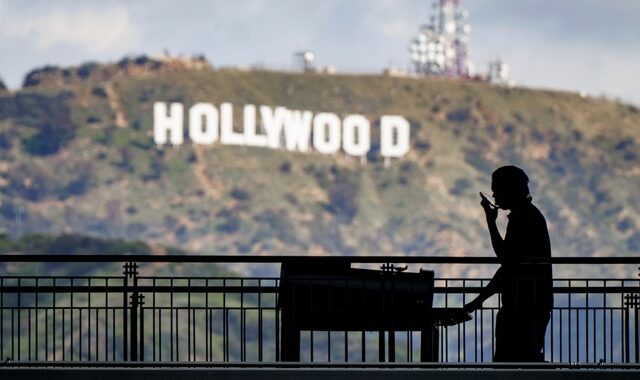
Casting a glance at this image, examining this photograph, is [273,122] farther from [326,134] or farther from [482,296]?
[482,296]

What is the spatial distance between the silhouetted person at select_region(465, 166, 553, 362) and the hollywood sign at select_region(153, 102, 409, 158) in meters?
149

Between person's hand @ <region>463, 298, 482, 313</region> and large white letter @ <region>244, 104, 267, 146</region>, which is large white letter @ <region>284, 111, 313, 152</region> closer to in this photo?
large white letter @ <region>244, 104, 267, 146</region>

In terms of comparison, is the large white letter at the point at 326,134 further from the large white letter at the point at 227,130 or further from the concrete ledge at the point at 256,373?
the concrete ledge at the point at 256,373

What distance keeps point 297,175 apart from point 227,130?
9.83 meters

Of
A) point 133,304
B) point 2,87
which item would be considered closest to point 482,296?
point 133,304

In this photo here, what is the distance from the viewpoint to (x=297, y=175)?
513ft

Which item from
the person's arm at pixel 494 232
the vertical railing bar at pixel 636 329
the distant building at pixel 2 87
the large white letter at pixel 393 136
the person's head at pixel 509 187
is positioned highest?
the distant building at pixel 2 87

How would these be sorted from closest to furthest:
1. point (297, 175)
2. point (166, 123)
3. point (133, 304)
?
point (133, 304) → point (297, 175) → point (166, 123)

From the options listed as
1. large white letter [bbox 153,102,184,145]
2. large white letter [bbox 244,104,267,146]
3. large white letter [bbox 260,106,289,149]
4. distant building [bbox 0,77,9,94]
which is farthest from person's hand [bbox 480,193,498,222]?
distant building [bbox 0,77,9,94]

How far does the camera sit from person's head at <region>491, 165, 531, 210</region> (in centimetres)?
922

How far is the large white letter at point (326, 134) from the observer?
15988 centimetres

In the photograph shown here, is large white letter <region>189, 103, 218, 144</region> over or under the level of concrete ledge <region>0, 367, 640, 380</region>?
over

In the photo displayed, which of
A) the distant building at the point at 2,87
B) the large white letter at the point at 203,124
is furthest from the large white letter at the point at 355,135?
the distant building at the point at 2,87

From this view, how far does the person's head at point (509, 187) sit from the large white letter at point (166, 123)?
149886 mm
